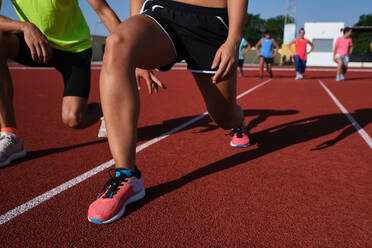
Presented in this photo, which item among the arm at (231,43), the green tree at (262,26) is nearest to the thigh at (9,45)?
the arm at (231,43)

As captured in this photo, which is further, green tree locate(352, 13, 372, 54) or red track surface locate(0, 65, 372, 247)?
green tree locate(352, 13, 372, 54)

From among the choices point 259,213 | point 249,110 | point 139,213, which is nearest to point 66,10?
point 139,213

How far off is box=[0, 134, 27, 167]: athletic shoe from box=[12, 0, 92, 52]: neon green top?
109 centimetres

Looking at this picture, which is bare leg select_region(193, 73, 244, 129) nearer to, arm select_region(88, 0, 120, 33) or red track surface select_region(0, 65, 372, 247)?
red track surface select_region(0, 65, 372, 247)

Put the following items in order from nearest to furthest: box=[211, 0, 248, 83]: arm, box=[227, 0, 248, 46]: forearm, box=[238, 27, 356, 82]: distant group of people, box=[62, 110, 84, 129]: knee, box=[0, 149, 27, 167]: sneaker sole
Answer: box=[211, 0, 248, 83]: arm < box=[227, 0, 248, 46]: forearm < box=[0, 149, 27, 167]: sneaker sole < box=[62, 110, 84, 129]: knee < box=[238, 27, 356, 82]: distant group of people

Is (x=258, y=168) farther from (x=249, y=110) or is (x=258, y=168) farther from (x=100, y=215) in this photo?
(x=249, y=110)

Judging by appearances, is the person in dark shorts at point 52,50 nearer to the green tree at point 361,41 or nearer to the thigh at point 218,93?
the thigh at point 218,93

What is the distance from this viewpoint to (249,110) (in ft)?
18.7

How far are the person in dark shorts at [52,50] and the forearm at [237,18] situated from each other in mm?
1088

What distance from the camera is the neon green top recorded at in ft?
9.98

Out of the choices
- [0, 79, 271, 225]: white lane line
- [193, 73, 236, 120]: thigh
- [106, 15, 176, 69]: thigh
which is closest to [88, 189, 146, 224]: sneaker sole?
[0, 79, 271, 225]: white lane line

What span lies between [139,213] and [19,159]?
1709 millimetres

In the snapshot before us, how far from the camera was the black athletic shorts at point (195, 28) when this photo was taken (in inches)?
85.7

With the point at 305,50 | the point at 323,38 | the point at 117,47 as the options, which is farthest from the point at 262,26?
the point at 117,47
